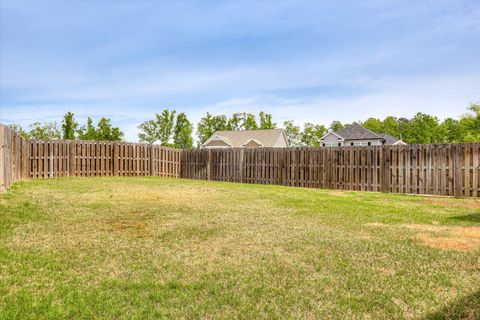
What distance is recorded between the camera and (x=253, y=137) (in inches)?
2239

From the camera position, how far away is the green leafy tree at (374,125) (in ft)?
305

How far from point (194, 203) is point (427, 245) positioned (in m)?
6.81

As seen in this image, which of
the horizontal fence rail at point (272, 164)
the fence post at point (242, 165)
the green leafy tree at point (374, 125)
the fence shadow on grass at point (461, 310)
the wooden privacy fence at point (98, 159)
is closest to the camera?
the fence shadow on grass at point (461, 310)

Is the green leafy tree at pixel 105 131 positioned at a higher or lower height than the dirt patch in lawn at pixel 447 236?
higher

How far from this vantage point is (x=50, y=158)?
834 inches

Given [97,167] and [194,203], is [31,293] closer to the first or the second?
[194,203]

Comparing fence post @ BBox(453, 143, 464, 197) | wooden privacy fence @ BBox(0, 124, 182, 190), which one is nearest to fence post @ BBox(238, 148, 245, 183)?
wooden privacy fence @ BBox(0, 124, 182, 190)

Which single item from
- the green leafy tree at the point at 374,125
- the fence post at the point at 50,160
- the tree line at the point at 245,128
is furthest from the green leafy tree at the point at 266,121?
the fence post at the point at 50,160

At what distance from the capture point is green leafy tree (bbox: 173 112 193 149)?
58.8 m

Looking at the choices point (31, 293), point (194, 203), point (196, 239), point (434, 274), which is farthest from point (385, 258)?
point (194, 203)

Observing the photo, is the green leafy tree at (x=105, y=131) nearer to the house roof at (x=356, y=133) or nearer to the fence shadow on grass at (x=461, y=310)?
the house roof at (x=356, y=133)

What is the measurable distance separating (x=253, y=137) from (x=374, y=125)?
1960 inches

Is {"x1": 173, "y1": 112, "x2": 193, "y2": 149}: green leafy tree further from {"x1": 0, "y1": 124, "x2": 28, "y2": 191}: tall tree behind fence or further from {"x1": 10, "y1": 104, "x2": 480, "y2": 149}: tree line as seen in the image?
{"x1": 0, "y1": 124, "x2": 28, "y2": 191}: tall tree behind fence

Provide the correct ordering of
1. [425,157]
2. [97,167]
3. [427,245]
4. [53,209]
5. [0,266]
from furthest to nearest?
[97,167] < [425,157] < [53,209] < [427,245] < [0,266]
